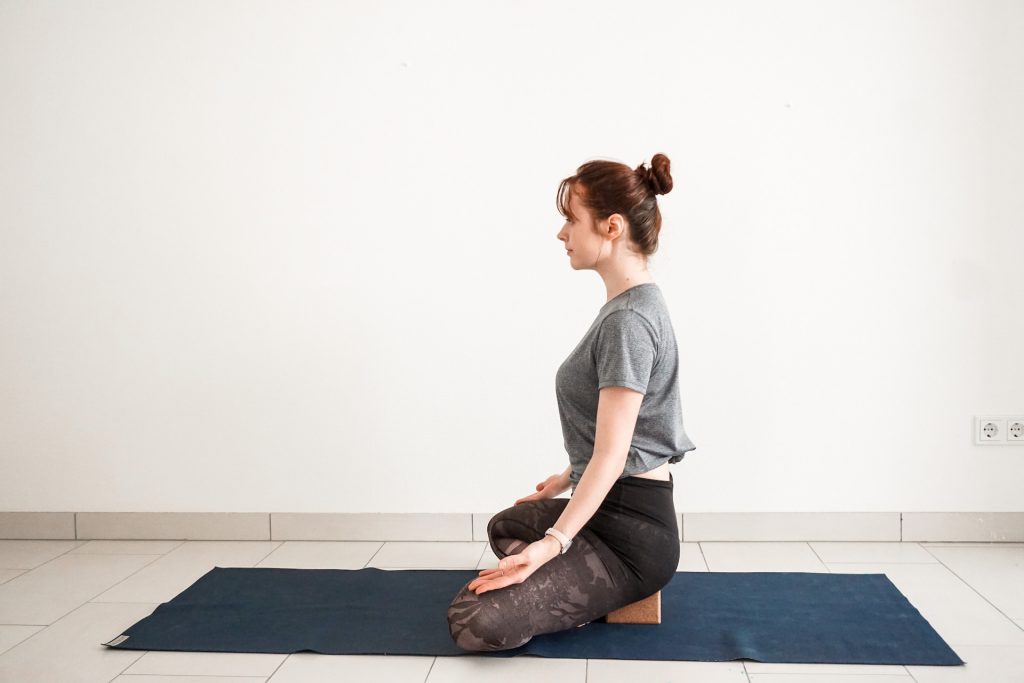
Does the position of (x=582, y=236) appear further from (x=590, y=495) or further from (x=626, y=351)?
(x=590, y=495)

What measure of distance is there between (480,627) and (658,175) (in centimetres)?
110

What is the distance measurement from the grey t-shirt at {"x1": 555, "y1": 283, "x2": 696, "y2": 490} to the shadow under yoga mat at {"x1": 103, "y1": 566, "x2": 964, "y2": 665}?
0.42 m

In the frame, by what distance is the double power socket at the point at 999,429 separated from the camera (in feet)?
9.55

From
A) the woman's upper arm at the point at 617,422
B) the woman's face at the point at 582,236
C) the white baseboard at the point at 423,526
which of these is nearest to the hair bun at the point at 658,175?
the woman's face at the point at 582,236

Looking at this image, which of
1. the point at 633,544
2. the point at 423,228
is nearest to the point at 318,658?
the point at 633,544

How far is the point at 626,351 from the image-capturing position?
205cm

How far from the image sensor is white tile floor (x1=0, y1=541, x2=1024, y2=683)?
203 cm

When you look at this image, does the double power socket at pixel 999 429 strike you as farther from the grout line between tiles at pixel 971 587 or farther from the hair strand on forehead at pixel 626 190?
the hair strand on forehead at pixel 626 190

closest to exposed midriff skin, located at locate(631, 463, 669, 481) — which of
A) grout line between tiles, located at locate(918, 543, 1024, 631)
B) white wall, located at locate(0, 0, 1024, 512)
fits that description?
white wall, located at locate(0, 0, 1024, 512)

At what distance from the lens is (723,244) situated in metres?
2.96

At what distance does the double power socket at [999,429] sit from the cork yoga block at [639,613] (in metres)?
1.34

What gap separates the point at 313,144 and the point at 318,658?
170 cm

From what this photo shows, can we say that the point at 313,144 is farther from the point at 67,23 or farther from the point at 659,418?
the point at 659,418

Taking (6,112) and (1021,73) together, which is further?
(6,112)
